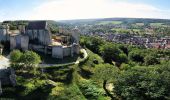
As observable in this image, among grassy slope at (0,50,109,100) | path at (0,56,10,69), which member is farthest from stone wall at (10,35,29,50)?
grassy slope at (0,50,109,100)

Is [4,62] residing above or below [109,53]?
above

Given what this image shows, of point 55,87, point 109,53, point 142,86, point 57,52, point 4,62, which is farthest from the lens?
point 109,53

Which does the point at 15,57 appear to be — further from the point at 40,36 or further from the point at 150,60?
the point at 150,60

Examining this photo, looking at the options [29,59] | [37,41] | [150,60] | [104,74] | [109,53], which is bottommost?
[150,60]

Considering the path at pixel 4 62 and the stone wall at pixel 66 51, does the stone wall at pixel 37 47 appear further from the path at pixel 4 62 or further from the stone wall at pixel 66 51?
the path at pixel 4 62

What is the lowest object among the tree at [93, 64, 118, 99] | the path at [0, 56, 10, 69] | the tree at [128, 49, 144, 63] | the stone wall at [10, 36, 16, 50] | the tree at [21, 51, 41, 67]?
the tree at [128, 49, 144, 63]

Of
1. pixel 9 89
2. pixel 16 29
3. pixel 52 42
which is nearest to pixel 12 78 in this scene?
pixel 9 89

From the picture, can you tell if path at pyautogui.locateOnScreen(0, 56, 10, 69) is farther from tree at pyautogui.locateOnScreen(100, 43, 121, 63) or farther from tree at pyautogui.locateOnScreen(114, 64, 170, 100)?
tree at pyautogui.locateOnScreen(100, 43, 121, 63)

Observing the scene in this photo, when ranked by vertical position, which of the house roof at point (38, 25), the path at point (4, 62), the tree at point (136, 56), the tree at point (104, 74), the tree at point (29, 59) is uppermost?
the house roof at point (38, 25)

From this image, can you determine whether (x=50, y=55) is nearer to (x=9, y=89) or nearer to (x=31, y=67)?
(x=31, y=67)

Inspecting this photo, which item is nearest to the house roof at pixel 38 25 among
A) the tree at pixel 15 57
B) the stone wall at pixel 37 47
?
the stone wall at pixel 37 47

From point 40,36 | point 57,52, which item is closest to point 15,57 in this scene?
point 57,52
